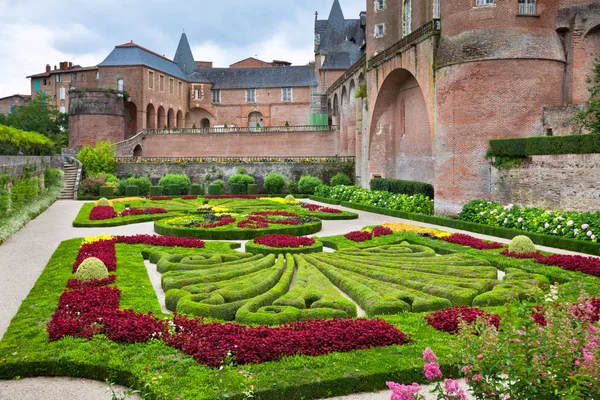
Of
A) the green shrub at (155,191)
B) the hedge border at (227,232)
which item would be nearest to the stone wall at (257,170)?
the green shrub at (155,191)

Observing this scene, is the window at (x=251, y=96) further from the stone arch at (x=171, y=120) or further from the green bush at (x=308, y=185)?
the green bush at (x=308, y=185)

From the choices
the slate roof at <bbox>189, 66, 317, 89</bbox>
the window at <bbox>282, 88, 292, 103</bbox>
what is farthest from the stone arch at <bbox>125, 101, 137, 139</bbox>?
the window at <bbox>282, 88, 292, 103</bbox>

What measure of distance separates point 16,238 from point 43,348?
31.9 ft

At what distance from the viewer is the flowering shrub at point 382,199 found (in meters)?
20.7

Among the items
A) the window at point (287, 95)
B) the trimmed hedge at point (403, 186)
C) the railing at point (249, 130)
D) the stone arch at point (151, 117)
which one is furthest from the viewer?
the window at point (287, 95)

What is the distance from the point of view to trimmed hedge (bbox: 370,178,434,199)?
72.6 feet

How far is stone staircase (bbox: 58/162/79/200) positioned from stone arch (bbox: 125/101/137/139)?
1375cm

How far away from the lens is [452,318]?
270 inches

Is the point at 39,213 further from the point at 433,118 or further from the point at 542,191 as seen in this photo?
the point at 542,191

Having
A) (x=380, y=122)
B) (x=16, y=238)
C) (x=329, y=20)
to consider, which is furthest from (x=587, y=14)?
(x=329, y=20)

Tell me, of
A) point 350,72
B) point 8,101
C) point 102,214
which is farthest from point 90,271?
point 8,101

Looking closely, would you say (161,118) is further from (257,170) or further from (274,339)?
(274,339)

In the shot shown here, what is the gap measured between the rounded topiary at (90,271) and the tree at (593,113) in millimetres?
13750

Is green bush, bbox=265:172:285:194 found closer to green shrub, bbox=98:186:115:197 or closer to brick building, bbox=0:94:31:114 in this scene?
green shrub, bbox=98:186:115:197
